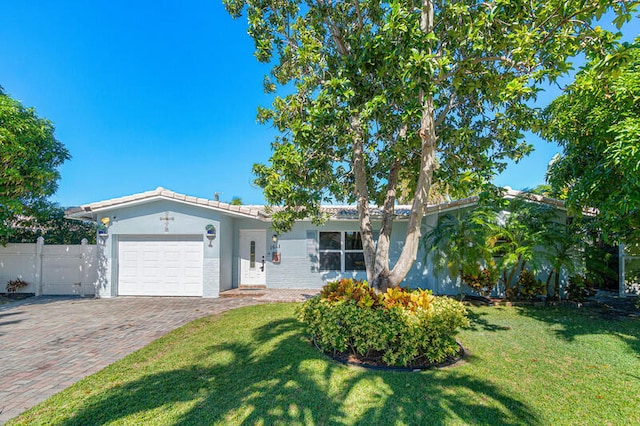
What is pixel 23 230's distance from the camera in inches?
492

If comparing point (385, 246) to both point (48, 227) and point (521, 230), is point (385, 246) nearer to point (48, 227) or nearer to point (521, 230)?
point (521, 230)

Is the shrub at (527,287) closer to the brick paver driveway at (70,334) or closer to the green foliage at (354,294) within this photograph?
the green foliage at (354,294)

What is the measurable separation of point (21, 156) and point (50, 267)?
4.79 m

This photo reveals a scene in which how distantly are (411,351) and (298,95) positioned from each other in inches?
221

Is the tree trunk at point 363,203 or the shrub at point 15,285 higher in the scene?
the tree trunk at point 363,203

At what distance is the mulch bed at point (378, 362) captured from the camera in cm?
484

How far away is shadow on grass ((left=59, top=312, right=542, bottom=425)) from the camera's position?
351 centimetres

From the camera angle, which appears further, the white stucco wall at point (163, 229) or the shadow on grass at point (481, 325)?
the white stucco wall at point (163, 229)

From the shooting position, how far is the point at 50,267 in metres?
11.7

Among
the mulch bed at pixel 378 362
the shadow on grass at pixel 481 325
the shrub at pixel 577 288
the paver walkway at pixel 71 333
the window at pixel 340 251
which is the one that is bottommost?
the shadow on grass at pixel 481 325

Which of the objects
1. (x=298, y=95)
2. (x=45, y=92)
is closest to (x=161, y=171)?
(x=45, y=92)

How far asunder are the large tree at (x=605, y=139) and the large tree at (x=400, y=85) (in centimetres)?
89

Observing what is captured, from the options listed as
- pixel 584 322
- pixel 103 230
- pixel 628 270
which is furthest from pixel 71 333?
pixel 628 270

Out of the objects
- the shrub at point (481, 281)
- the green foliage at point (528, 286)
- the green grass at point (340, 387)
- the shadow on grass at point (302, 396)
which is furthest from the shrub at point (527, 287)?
the shadow on grass at point (302, 396)
